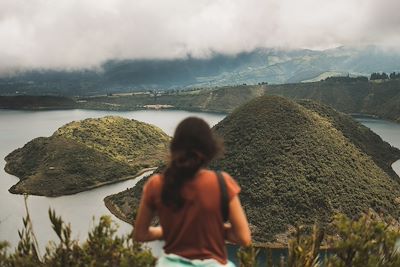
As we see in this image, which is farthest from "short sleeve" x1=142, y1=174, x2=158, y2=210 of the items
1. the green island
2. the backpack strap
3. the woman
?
the green island

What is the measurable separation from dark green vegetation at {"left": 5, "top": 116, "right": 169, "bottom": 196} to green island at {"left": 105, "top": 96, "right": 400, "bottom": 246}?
20.2 metres

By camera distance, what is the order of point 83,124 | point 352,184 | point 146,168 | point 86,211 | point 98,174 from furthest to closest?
point 83,124
point 146,168
point 98,174
point 86,211
point 352,184

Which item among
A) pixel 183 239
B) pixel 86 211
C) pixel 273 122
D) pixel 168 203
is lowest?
pixel 86 211

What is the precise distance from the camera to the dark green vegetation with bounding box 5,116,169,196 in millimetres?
106188

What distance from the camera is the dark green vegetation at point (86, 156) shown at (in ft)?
348

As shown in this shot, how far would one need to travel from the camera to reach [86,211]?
283 ft

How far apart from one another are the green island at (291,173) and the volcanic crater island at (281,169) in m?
0.16

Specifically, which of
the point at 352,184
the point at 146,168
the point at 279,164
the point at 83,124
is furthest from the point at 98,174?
the point at 352,184

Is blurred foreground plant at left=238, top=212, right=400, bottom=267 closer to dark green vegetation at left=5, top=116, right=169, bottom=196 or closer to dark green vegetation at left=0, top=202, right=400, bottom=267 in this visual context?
dark green vegetation at left=0, top=202, right=400, bottom=267

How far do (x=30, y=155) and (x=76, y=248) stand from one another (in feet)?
416

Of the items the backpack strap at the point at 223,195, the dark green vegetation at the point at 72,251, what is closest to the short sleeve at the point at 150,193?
the backpack strap at the point at 223,195

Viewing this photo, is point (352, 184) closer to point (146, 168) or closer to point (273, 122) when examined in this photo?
point (273, 122)

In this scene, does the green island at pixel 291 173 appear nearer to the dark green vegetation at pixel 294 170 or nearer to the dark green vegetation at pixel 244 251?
the dark green vegetation at pixel 294 170

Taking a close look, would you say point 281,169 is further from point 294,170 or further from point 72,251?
point 72,251
